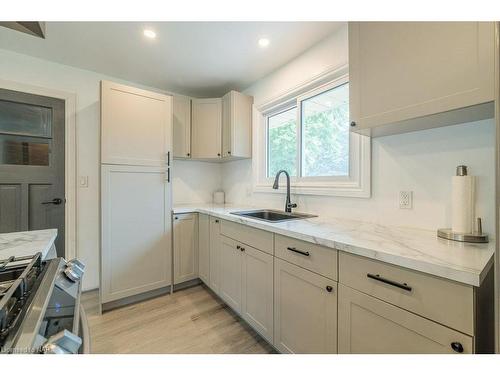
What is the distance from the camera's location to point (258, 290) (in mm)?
1512

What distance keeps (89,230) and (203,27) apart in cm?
230

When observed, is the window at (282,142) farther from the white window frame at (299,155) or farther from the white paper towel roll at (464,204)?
the white paper towel roll at (464,204)

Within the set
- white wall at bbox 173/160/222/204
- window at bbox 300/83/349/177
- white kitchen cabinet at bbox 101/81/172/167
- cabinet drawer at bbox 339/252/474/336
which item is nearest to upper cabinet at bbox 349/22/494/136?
window at bbox 300/83/349/177

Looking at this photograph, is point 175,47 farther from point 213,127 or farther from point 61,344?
point 61,344

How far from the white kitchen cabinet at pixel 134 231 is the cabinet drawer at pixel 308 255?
4.58 feet

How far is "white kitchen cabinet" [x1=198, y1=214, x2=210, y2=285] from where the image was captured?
2.20 meters

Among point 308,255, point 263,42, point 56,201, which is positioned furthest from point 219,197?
point 308,255

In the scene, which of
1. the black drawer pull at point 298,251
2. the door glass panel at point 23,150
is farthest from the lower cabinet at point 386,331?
the door glass panel at point 23,150

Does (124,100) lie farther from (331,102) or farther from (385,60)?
(385,60)

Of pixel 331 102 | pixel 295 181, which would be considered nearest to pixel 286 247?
pixel 295 181

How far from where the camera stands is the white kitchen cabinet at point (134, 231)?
1942 mm

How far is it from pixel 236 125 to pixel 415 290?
2.16 m

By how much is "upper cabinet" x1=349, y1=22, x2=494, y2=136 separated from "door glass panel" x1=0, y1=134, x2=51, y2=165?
281cm

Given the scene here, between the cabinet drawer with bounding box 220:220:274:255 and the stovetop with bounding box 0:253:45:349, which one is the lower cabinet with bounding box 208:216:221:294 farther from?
the stovetop with bounding box 0:253:45:349
